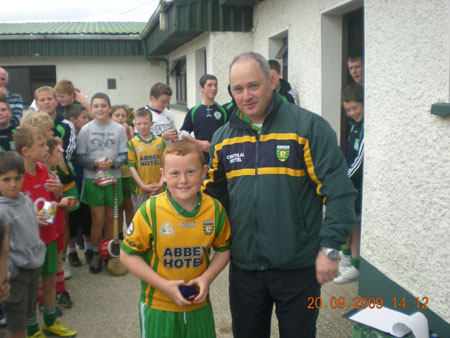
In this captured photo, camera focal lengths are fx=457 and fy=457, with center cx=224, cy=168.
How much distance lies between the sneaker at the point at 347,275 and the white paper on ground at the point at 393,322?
1.51m

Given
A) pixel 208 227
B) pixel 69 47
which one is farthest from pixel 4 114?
pixel 69 47

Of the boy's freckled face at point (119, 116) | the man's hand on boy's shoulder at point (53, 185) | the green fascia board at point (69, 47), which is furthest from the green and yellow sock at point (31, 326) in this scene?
the green fascia board at point (69, 47)

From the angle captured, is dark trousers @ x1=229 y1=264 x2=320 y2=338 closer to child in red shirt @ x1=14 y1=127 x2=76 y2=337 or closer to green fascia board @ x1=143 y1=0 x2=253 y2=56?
child in red shirt @ x1=14 y1=127 x2=76 y2=337

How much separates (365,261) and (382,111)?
4.04 feet

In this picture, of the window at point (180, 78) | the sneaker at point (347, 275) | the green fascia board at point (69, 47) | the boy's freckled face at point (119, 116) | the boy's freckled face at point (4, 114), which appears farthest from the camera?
the green fascia board at point (69, 47)

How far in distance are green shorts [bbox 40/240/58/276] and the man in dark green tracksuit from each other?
1649mm

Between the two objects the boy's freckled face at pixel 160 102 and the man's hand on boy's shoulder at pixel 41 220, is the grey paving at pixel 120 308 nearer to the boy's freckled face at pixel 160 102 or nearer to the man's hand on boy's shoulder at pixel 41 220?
the man's hand on boy's shoulder at pixel 41 220

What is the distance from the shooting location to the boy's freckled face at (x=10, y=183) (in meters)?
2.69

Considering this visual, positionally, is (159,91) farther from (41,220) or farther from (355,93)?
(41,220)

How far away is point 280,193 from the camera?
215 cm

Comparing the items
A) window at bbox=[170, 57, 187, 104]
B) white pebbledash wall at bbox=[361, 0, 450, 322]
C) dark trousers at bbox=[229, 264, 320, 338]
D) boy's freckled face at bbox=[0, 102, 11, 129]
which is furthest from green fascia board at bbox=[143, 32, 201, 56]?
dark trousers at bbox=[229, 264, 320, 338]

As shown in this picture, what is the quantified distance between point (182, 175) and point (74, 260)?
3.20m

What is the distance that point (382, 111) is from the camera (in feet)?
11.1

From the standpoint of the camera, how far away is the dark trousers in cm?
221
